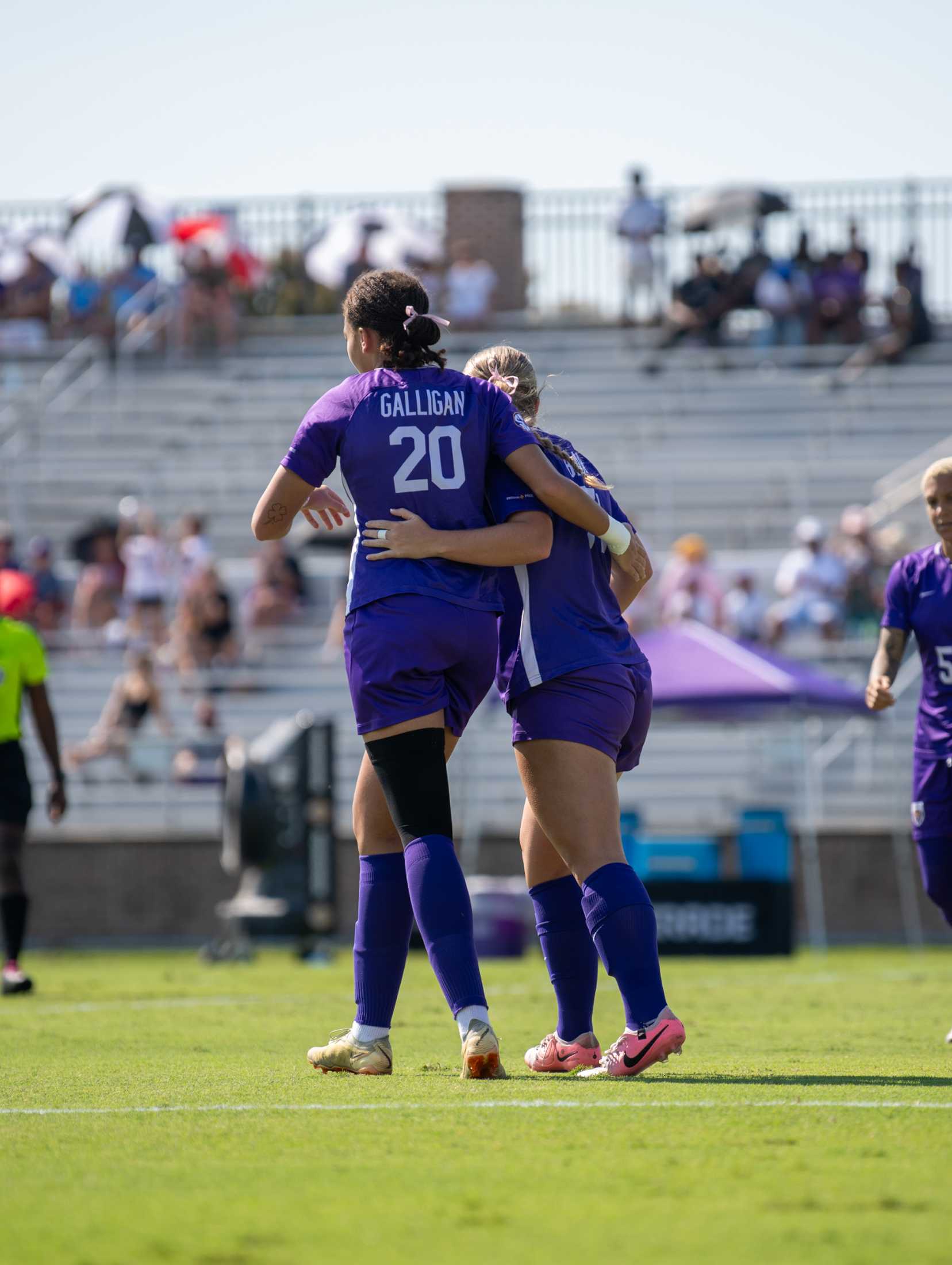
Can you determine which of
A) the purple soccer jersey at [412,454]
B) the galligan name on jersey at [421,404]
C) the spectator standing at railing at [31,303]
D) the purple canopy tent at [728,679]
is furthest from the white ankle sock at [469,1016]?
the spectator standing at railing at [31,303]

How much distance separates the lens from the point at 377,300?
551 cm

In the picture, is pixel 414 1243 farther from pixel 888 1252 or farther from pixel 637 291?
pixel 637 291

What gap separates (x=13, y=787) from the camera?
10.0 metres

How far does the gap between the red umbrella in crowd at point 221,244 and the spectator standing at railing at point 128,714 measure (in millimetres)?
10601

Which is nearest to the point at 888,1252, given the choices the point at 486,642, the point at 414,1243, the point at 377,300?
the point at 414,1243

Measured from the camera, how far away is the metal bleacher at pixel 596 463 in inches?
701

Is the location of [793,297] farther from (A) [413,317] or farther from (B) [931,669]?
(A) [413,317]

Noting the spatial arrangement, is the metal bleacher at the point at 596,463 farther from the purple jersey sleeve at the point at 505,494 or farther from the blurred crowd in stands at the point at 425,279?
the purple jersey sleeve at the point at 505,494

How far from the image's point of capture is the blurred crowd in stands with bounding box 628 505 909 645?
18.3m

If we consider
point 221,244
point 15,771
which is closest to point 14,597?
point 15,771

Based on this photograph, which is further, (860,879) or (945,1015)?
(860,879)

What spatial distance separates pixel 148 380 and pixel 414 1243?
77.9 feet

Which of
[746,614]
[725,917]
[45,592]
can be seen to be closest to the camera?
[725,917]

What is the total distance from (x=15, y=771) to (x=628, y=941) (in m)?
5.51
